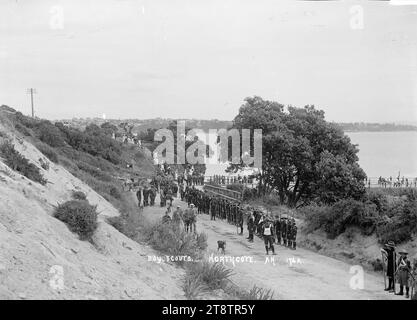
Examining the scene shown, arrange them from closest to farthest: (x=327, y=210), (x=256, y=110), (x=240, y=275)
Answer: (x=240, y=275), (x=327, y=210), (x=256, y=110)

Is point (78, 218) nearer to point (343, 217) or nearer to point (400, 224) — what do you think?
point (400, 224)

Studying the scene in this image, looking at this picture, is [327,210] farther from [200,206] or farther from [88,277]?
[88,277]

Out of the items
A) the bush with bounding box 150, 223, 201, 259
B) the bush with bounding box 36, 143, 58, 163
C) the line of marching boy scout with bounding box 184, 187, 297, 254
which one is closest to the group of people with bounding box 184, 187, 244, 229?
the line of marching boy scout with bounding box 184, 187, 297, 254

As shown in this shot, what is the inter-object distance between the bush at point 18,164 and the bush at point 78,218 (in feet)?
11.4

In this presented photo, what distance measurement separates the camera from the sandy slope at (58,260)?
916cm

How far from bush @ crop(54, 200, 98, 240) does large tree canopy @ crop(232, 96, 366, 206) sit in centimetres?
1848

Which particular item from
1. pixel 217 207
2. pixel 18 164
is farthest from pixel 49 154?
pixel 217 207

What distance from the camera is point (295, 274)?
1611 centimetres

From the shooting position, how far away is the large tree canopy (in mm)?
31172

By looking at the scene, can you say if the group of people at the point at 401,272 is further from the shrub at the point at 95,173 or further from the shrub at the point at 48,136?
the shrub at the point at 48,136

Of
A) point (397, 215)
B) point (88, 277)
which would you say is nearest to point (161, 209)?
point (397, 215)

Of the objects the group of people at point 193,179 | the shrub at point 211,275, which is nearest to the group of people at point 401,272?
the shrub at point 211,275
